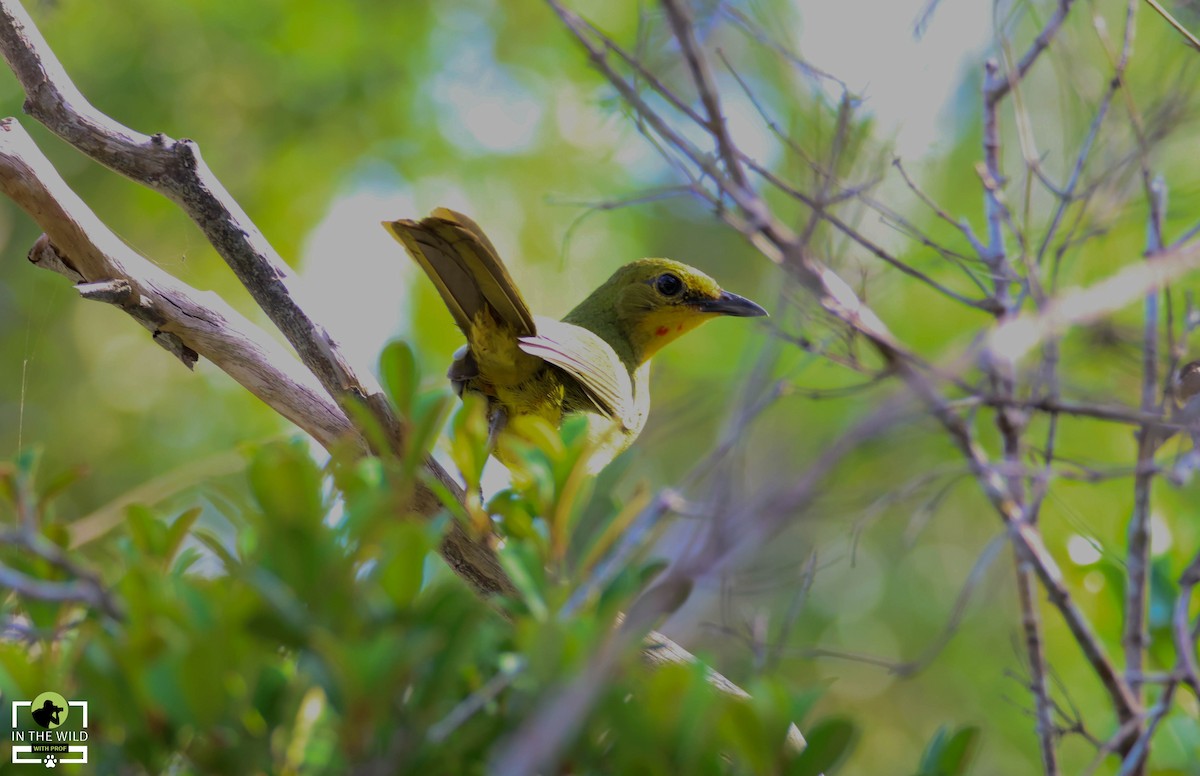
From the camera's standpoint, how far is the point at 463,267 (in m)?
3.32

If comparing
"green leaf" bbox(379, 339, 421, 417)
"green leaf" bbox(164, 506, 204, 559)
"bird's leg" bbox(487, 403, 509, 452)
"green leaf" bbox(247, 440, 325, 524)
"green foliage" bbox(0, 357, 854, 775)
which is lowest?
"green foliage" bbox(0, 357, 854, 775)

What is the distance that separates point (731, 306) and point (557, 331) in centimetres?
105

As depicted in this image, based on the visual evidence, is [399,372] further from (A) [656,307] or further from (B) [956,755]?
(A) [656,307]

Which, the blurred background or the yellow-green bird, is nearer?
the yellow-green bird

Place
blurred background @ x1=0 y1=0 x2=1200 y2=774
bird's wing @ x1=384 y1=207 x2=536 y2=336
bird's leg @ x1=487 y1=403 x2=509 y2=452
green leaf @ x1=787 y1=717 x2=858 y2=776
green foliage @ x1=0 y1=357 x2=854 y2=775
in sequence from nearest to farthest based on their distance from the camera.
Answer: green foliage @ x1=0 y1=357 x2=854 y2=775
green leaf @ x1=787 y1=717 x2=858 y2=776
bird's wing @ x1=384 y1=207 x2=536 y2=336
bird's leg @ x1=487 y1=403 x2=509 y2=452
blurred background @ x1=0 y1=0 x2=1200 y2=774

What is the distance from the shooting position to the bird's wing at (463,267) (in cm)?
312

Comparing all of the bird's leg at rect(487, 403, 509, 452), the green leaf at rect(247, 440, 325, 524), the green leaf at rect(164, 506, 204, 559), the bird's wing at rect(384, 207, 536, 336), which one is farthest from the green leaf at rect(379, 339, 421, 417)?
the bird's leg at rect(487, 403, 509, 452)

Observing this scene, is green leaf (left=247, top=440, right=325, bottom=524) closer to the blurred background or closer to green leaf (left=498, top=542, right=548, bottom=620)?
green leaf (left=498, top=542, right=548, bottom=620)

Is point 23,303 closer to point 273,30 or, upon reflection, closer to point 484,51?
point 273,30

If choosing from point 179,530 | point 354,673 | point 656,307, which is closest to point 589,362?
point 656,307

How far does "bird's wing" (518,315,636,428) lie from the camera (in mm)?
3428

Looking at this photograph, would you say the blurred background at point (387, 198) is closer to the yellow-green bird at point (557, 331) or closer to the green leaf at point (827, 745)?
the yellow-green bird at point (557, 331)

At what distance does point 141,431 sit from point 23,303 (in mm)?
1231

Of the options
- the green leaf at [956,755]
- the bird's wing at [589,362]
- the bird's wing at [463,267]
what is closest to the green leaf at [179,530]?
the green leaf at [956,755]
